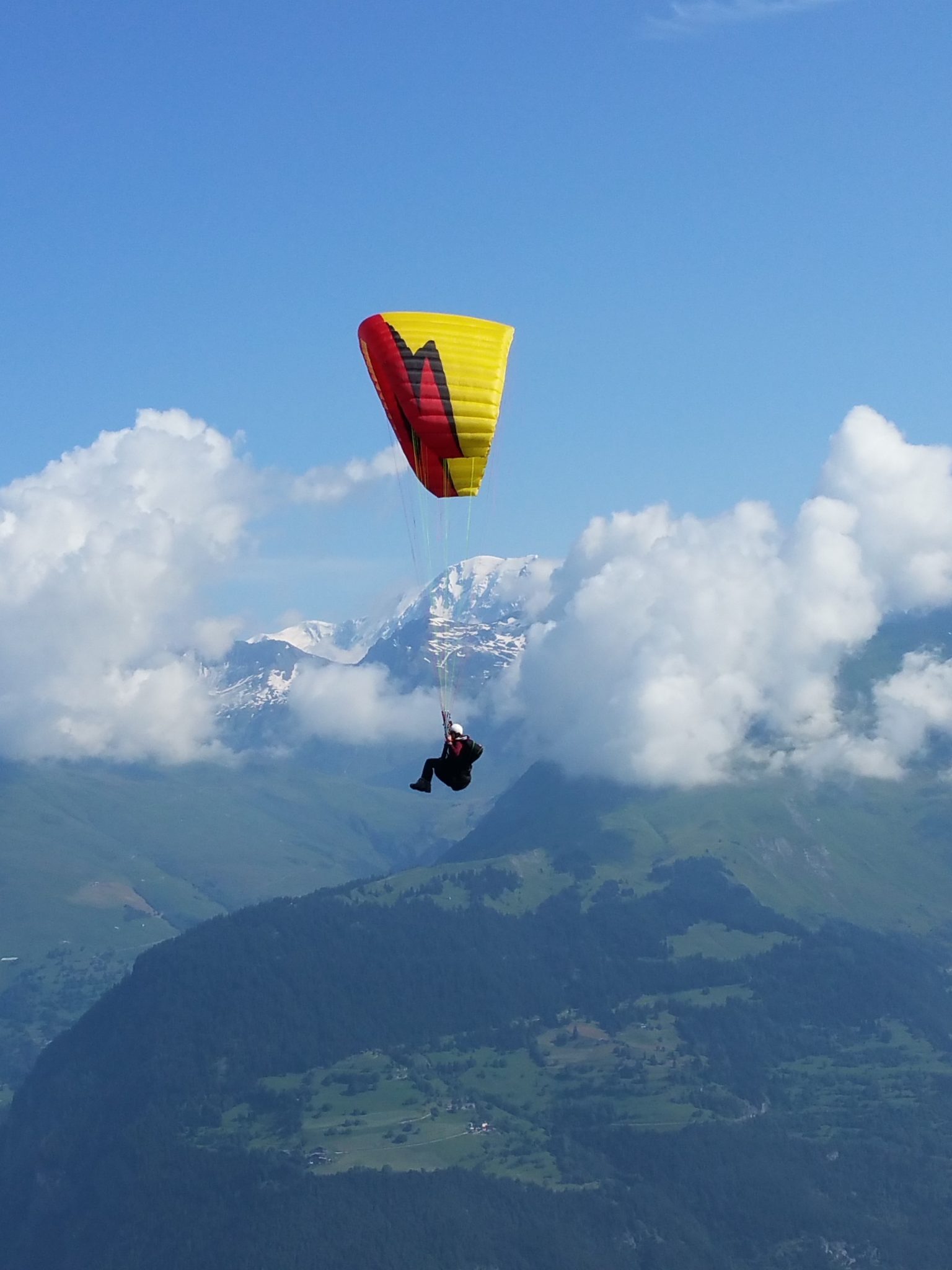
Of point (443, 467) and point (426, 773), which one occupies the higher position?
point (443, 467)

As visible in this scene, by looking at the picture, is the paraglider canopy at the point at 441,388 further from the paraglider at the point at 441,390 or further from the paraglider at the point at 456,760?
the paraglider at the point at 456,760

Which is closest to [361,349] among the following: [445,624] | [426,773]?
[445,624]

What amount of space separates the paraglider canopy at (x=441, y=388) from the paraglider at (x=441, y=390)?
1.1 inches

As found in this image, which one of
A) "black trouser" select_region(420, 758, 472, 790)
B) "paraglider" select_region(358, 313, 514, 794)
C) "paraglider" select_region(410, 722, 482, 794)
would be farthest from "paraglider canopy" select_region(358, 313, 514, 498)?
"black trouser" select_region(420, 758, 472, 790)

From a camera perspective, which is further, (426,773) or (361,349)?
(361,349)

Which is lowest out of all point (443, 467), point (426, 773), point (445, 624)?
point (426, 773)

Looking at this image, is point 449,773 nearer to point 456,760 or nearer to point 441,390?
point 456,760

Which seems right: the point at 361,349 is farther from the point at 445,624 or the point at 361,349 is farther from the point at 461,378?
the point at 445,624

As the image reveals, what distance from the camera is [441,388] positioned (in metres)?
65.5

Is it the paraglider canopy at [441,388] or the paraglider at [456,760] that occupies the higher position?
the paraglider canopy at [441,388]

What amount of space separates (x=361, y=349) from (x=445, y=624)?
16.3m

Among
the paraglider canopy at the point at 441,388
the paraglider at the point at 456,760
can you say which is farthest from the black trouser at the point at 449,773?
the paraglider canopy at the point at 441,388

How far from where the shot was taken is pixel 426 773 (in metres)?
63.0

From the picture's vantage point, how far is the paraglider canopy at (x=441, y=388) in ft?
215
